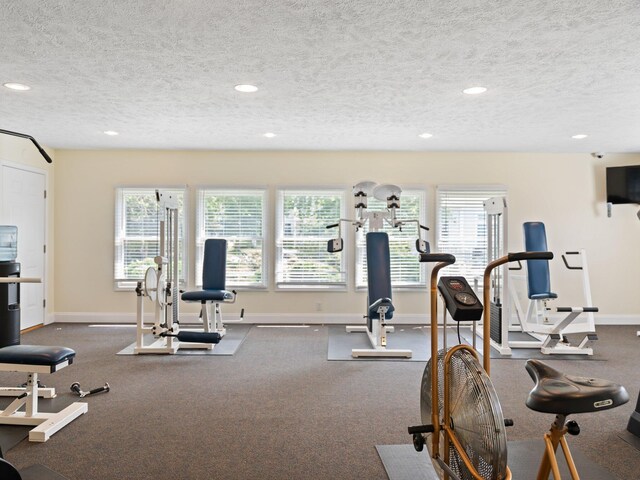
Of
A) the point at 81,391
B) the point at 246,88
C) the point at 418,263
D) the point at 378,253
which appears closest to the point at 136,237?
the point at 81,391

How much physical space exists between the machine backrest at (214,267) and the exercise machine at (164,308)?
478 mm

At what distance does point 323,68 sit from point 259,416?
2411mm

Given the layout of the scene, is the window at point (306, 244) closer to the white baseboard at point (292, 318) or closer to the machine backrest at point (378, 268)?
the white baseboard at point (292, 318)

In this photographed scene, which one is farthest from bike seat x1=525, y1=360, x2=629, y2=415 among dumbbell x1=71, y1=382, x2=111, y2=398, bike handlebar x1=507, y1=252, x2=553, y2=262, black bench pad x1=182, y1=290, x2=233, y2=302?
black bench pad x1=182, y1=290, x2=233, y2=302

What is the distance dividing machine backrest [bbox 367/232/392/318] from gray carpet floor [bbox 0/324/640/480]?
31.8 inches

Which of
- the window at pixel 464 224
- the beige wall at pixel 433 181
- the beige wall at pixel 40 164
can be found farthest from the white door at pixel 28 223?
the window at pixel 464 224

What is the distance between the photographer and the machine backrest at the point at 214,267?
A: 218 inches

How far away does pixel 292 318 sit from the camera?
642cm

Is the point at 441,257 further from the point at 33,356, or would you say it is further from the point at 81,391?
the point at 81,391

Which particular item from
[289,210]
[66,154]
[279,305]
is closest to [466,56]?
[289,210]

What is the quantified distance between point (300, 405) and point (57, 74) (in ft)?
9.69

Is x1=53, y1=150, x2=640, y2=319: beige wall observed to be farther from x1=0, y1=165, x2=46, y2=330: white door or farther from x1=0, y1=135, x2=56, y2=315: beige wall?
x1=0, y1=165, x2=46, y2=330: white door

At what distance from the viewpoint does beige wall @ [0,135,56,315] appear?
543cm

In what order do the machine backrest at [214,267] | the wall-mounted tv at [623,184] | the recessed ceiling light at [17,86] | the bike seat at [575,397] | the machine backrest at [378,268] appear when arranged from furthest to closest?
the wall-mounted tv at [623,184], the machine backrest at [214,267], the machine backrest at [378,268], the recessed ceiling light at [17,86], the bike seat at [575,397]
